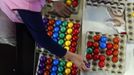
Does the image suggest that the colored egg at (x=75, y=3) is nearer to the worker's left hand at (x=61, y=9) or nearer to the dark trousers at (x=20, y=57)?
the worker's left hand at (x=61, y=9)

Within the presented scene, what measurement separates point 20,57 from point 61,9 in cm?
29

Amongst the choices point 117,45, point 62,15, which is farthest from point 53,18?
point 117,45

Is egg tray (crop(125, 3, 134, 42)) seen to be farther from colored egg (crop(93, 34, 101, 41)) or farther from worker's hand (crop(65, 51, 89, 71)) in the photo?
worker's hand (crop(65, 51, 89, 71))

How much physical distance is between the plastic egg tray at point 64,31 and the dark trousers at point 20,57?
0.38 ft

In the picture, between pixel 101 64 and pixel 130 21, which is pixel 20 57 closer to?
pixel 101 64

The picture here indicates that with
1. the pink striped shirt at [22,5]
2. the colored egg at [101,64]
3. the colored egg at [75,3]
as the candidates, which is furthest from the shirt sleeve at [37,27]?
the colored egg at [75,3]

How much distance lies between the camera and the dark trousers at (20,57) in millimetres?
1429

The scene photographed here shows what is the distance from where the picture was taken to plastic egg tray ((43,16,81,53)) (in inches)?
54.2

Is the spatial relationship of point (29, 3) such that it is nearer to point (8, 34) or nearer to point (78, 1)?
point (8, 34)

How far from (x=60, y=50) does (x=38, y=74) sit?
1.10ft

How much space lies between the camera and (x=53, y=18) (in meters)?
1.41

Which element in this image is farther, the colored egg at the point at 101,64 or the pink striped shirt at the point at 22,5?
the colored egg at the point at 101,64

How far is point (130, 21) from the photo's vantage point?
1.41 m

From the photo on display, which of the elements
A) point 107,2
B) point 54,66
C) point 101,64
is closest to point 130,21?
point 107,2
